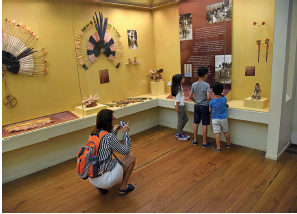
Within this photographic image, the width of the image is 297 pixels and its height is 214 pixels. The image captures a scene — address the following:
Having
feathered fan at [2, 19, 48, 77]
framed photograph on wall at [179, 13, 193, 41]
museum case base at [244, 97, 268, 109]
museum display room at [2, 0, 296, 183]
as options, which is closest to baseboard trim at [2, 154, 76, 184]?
museum display room at [2, 0, 296, 183]

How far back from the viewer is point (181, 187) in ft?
10.2

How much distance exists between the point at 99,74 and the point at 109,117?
2361mm

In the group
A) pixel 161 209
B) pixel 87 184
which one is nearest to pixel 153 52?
pixel 87 184

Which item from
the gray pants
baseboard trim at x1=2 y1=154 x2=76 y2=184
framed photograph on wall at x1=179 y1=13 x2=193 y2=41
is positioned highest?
framed photograph on wall at x1=179 y1=13 x2=193 y2=41

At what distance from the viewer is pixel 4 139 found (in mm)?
3312

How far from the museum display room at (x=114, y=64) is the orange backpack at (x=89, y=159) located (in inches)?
60.1

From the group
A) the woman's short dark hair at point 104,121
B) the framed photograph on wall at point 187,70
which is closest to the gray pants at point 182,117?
the framed photograph on wall at point 187,70

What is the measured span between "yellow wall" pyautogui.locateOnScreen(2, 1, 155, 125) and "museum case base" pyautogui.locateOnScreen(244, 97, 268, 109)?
2.67 metres

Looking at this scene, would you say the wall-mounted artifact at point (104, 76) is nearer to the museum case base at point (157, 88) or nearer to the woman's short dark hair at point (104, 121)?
the museum case base at point (157, 88)

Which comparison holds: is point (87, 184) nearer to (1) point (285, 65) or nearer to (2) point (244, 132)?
(2) point (244, 132)

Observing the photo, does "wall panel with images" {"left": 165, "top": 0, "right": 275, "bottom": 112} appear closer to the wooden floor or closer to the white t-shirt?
the white t-shirt

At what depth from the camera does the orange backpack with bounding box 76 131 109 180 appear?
250cm

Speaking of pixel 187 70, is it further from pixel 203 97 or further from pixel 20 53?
pixel 20 53

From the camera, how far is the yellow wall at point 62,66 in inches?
146
